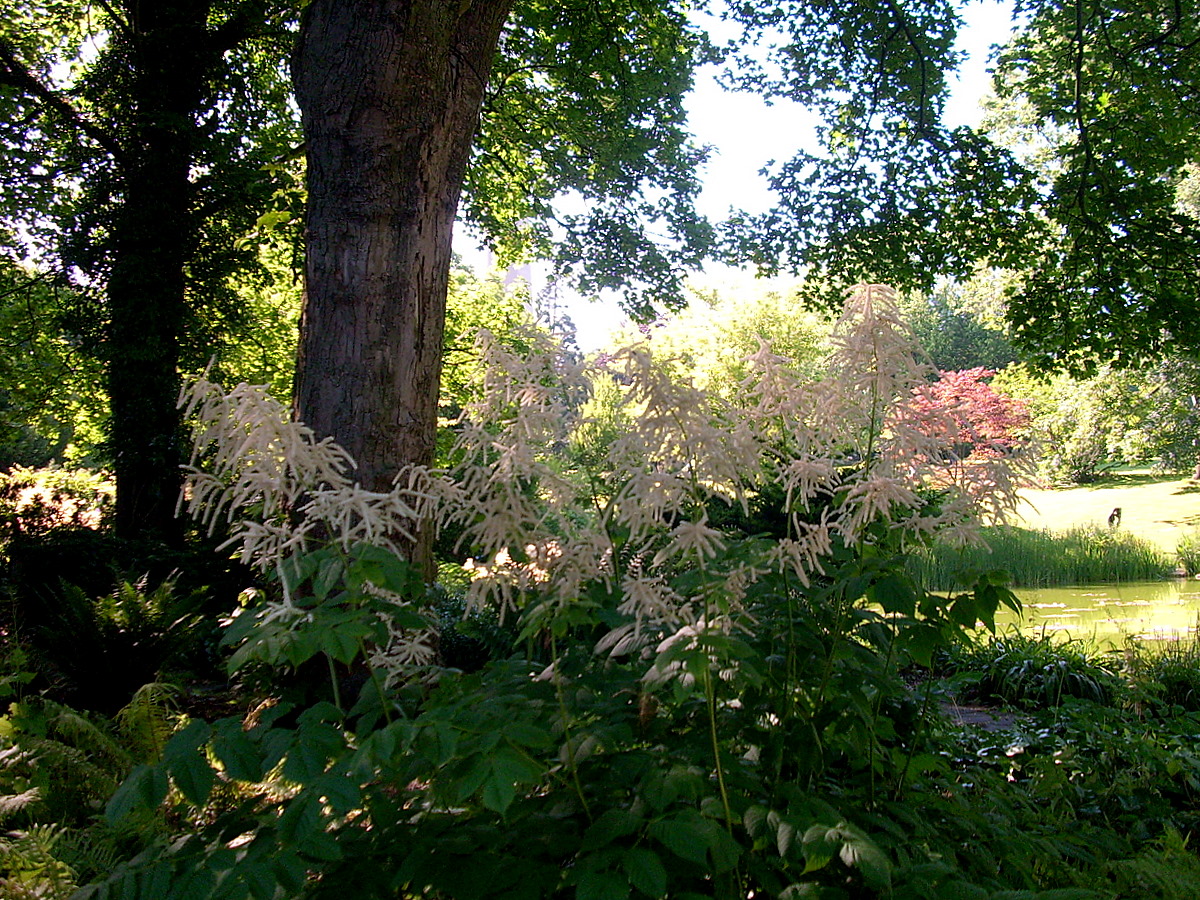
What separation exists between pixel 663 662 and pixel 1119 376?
68.7 ft

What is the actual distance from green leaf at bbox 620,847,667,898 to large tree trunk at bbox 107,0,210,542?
9.12m

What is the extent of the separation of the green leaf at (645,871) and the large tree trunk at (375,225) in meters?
2.39

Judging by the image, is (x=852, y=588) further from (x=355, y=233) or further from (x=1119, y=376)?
(x=1119, y=376)

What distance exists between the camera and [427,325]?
3750 millimetres

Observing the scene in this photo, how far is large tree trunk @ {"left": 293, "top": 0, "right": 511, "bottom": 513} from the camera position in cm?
355

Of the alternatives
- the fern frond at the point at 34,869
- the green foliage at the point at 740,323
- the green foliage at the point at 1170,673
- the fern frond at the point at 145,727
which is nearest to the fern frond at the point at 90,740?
the fern frond at the point at 145,727

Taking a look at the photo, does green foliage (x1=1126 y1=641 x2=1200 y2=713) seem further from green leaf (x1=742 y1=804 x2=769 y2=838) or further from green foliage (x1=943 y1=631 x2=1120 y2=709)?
green leaf (x1=742 y1=804 x2=769 y2=838)

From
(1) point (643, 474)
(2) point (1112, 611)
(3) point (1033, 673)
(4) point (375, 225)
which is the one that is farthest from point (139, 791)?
(2) point (1112, 611)

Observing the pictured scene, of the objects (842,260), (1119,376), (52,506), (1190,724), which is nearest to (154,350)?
(52,506)

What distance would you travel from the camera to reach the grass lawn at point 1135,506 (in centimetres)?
1836

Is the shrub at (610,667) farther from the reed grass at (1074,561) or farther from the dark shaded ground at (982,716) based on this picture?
the reed grass at (1074,561)

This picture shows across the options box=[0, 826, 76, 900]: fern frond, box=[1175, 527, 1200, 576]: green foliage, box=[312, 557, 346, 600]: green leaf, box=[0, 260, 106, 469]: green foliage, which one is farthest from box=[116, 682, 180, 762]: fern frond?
box=[1175, 527, 1200, 576]: green foliage

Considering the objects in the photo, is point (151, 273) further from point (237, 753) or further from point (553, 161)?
point (237, 753)

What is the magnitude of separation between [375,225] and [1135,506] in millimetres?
25711
